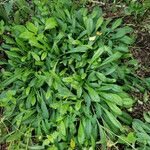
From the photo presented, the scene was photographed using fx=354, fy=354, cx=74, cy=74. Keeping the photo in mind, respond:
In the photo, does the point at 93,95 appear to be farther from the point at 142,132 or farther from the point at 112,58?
the point at 142,132

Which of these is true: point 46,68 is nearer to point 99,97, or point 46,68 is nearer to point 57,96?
point 57,96

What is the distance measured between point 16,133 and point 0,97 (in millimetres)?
403

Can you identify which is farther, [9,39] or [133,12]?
[133,12]

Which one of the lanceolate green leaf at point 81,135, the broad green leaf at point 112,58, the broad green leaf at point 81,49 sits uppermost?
the broad green leaf at point 81,49

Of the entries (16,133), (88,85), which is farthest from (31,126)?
(88,85)

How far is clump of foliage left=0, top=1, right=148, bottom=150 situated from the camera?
3463 mm

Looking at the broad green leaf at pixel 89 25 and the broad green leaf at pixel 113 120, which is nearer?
the broad green leaf at pixel 113 120

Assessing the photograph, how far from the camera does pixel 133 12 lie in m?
4.13

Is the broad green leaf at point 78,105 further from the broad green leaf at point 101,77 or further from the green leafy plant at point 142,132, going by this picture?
the green leafy plant at point 142,132

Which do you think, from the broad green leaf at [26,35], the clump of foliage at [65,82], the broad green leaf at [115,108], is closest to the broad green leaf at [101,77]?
the clump of foliage at [65,82]

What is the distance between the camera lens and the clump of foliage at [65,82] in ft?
11.4

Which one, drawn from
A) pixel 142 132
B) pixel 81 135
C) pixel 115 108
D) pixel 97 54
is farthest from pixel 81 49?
pixel 142 132

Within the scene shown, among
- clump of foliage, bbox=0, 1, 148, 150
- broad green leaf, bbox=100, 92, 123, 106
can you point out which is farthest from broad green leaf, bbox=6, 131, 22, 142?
broad green leaf, bbox=100, 92, 123, 106

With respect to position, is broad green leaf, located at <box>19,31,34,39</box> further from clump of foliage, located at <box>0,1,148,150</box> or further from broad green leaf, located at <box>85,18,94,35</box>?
broad green leaf, located at <box>85,18,94,35</box>
